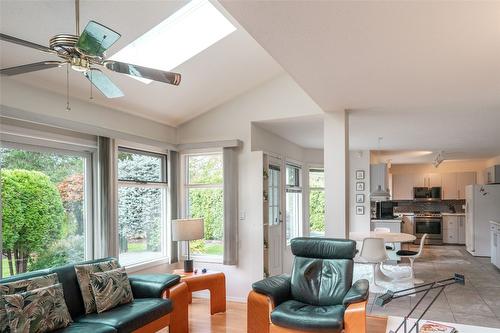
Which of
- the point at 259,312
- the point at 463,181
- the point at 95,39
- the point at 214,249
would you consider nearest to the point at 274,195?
the point at 214,249

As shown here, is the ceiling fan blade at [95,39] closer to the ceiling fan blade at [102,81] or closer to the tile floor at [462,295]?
the ceiling fan blade at [102,81]

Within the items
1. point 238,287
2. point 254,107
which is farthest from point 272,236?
point 254,107

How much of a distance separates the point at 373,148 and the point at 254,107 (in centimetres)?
384

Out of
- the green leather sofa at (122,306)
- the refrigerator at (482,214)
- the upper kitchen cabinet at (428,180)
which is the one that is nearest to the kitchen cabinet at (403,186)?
the upper kitchen cabinet at (428,180)

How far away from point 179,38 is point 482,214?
8.20 meters

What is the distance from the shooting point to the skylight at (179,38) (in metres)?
3.84

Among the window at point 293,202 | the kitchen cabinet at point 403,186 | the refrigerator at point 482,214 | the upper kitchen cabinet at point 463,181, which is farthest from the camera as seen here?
the kitchen cabinet at point 403,186

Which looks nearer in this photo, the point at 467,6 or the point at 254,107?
the point at 467,6

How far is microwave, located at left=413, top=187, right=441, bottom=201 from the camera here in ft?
35.5

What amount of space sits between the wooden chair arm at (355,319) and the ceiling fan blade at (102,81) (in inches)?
97.4

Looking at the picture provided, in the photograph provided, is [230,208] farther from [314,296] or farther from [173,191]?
[314,296]

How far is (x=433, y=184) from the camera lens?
35.9 feet

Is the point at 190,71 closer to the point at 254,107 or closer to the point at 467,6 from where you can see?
the point at 254,107

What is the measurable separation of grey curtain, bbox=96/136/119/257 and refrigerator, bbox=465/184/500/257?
→ 26.8 ft
